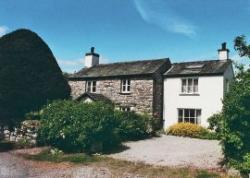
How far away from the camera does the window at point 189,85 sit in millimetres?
30078

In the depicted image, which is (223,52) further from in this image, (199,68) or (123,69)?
(123,69)

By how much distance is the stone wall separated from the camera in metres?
31.2

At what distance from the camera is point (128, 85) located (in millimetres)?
32812

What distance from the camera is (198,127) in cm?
2803

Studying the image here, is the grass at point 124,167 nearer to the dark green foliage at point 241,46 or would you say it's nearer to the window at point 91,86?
the dark green foliage at point 241,46

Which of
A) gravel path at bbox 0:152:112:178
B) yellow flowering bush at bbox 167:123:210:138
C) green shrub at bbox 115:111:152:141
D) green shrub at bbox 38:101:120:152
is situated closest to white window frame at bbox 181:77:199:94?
yellow flowering bush at bbox 167:123:210:138

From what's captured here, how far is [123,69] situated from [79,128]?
15.9 metres

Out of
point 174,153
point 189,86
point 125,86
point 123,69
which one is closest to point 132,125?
point 174,153

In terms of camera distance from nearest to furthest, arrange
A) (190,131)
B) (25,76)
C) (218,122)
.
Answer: (218,122)
(25,76)
(190,131)

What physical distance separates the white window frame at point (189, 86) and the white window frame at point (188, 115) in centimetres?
163

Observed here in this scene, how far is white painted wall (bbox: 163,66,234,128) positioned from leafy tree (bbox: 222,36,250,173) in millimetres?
12884

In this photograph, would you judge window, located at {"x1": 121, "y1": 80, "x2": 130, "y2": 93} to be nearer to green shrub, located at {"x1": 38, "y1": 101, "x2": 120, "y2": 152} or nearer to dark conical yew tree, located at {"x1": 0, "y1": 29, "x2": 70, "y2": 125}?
dark conical yew tree, located at {"x1": 0, "y1": 29, "x2": 70, "y2": 125}

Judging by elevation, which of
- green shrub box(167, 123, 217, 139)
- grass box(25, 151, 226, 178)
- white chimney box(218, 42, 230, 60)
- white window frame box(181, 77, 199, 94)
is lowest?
grass box(25, 151, 226, 178)

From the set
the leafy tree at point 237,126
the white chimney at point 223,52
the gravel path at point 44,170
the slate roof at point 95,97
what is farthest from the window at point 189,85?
the gravel path at point 44,170
